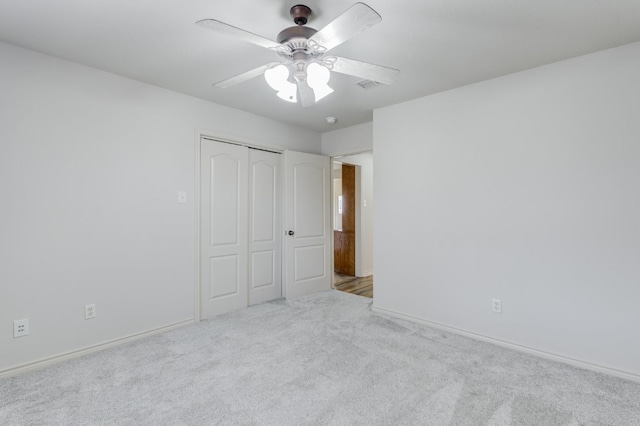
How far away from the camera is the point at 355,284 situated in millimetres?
5102

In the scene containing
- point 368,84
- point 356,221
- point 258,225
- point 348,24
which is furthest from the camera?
point 356,221

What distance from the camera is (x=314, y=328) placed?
3141 millimetres

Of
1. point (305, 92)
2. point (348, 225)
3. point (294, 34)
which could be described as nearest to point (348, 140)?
point (348, 225)

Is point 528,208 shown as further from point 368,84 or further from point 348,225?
point 348,225

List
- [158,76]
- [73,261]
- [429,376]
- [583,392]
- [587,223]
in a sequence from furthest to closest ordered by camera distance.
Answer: [158,76], [73,261], [587,223], [429,376], [583,392]

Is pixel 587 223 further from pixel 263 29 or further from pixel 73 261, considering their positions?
pixel 73 261

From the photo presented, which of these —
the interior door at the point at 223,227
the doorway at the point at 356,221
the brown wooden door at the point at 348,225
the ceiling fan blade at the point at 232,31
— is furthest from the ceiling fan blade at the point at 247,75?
the brown wooden door at the point at 348,225

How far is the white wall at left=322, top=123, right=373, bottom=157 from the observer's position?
4219 millimetres

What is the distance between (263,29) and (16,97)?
6.24ft

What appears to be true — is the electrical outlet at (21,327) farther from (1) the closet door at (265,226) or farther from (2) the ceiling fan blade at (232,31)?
(2) the ceiling fan blade at (232,31)

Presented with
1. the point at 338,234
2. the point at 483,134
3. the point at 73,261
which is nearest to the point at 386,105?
the point at 483,134

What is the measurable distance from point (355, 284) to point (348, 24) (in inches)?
166

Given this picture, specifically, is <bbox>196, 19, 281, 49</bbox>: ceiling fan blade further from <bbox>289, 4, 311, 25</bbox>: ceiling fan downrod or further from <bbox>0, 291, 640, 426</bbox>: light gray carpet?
<bbox>0, 291, 640, 426</bbox>: light gray carpet

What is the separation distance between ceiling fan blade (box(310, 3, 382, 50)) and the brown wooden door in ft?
13.3
